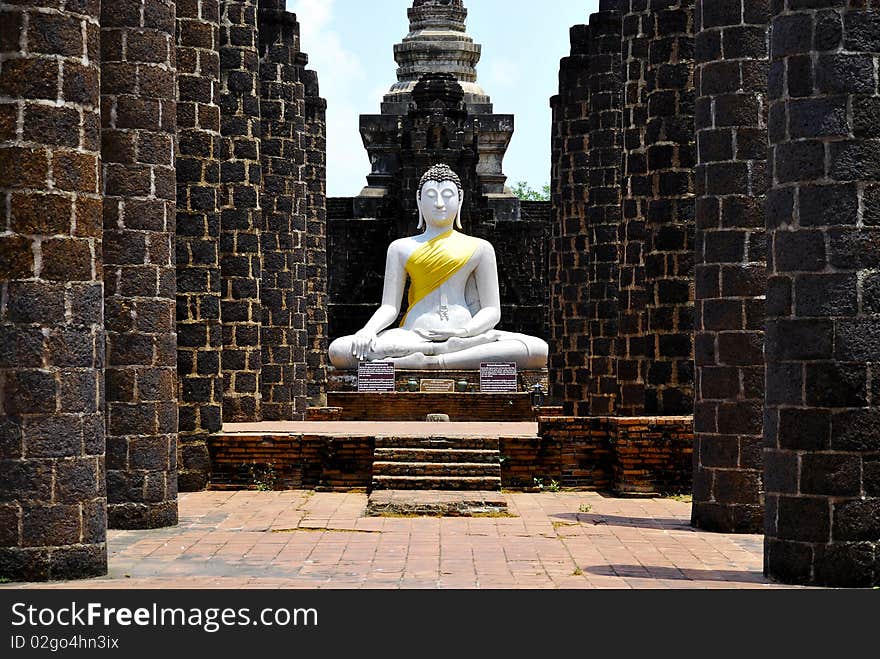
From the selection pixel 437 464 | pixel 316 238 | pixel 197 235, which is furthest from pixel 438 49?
pixel 437 464

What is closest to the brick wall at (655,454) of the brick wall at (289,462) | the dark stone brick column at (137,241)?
the brick wall at (289,462)

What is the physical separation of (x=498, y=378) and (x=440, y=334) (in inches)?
68.2

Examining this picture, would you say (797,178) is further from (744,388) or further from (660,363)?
(660,363)

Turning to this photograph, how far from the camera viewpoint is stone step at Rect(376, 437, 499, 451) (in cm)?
1565

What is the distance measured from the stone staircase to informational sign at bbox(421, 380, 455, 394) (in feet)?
27.7

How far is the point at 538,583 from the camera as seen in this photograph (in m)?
10.1

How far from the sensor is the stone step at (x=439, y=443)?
15.6 metres

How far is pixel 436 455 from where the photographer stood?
15484 mm

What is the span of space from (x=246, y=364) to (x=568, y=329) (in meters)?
6.94

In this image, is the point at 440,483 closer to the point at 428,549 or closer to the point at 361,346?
the point at 428,549

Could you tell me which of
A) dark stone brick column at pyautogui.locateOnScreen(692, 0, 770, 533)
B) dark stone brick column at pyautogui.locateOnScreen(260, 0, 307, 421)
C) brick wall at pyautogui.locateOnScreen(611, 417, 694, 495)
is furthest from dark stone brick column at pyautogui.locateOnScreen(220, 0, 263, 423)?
dark stone brick column at pyautogui.locateOnScreen(692, 0, 770, 533)

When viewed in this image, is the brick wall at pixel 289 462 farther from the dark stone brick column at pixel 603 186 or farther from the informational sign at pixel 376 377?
the informational sign at pixel 376 377

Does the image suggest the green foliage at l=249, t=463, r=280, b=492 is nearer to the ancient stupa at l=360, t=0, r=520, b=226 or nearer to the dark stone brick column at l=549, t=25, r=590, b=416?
the dark stone brick column at l=549, t=25, r=590, b=416

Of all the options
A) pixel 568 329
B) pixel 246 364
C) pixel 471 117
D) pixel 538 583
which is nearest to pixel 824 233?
pixel 538 583
